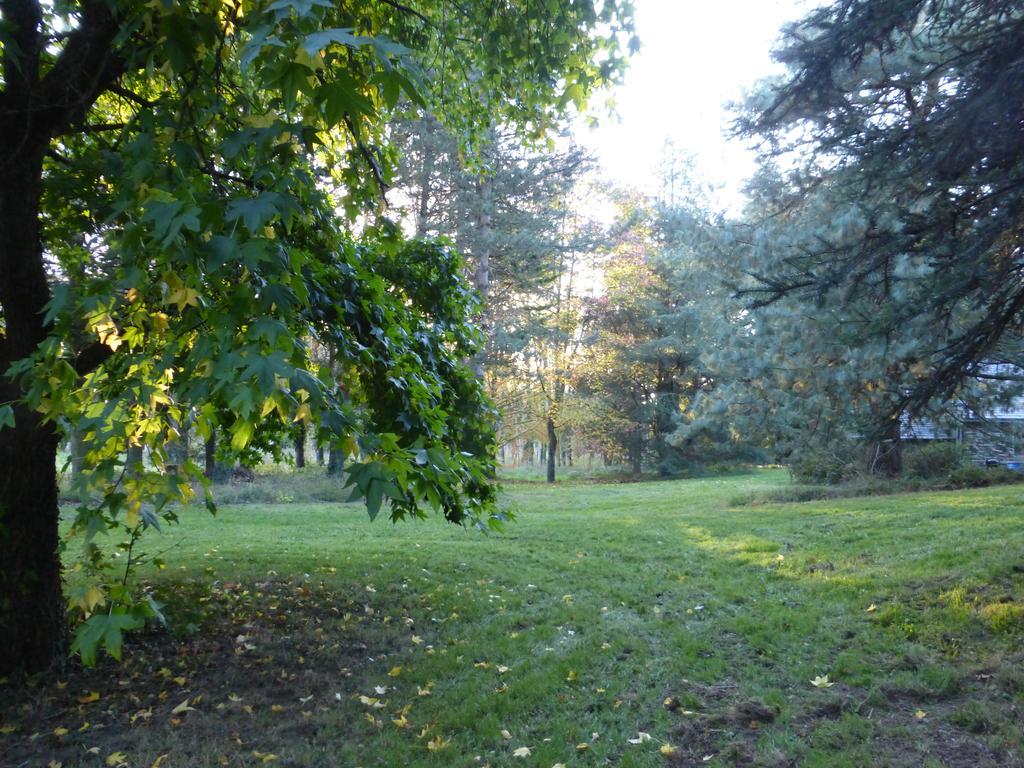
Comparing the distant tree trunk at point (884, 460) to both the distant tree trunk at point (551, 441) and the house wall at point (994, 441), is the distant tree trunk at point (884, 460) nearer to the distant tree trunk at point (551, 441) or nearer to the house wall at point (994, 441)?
the house wall at point (994, 441)

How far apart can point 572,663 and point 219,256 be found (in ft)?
13.4

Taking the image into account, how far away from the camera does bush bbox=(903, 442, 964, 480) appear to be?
15047 millimetres

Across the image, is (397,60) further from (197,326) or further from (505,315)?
(505,315)

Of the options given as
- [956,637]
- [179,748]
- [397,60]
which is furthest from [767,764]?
[397,60]

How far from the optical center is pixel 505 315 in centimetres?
2352

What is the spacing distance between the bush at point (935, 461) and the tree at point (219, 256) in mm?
12991

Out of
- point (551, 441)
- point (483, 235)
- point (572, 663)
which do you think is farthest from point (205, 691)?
point (551, 441)

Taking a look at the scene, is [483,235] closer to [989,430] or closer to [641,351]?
[641,351]

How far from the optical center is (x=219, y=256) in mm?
2182

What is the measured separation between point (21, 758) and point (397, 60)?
13.9ft

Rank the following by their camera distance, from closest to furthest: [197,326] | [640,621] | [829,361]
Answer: [197,326] → [640,621] → [829,361]

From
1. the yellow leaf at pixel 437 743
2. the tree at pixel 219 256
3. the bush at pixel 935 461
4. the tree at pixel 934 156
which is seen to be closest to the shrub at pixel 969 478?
the bush at pixel 935 461

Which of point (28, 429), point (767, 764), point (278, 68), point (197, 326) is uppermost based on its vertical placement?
point (278, 68)

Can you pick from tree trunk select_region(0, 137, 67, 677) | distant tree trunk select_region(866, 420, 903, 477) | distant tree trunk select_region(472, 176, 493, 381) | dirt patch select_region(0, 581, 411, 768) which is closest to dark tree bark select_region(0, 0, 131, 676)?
tree trunk select_region(0, 137, 67, 677)
